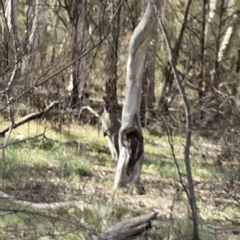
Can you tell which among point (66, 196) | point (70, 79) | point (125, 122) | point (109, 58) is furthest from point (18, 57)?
point (109, 58)

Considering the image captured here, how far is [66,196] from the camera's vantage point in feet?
25.8

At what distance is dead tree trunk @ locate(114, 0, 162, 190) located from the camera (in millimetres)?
8641

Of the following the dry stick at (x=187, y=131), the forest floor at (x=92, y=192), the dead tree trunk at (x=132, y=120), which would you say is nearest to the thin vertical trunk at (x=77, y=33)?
the dead tree trunk at (x=132, y=120)

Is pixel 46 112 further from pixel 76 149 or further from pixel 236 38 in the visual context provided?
pixel 236 38

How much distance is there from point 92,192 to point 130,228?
2491 millimetres

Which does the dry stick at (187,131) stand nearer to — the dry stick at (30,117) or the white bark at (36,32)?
the white bark at (36,32)

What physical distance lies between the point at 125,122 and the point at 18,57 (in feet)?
13.2

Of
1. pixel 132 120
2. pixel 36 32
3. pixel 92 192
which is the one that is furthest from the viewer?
pixel 132 120

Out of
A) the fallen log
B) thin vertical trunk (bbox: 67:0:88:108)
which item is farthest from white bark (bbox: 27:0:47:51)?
the fallen log

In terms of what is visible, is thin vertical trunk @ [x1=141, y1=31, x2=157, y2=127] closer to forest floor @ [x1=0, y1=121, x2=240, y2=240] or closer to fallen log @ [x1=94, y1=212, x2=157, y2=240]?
forest floor @ [x1=0, y1=121, x2=240, y2=240]

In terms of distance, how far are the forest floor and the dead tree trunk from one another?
30cm

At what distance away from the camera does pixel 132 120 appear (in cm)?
887

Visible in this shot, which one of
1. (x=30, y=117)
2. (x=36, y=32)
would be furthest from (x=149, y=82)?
(x=36, y=32)

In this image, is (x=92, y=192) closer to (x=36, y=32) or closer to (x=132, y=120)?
(x=132, y=120)
